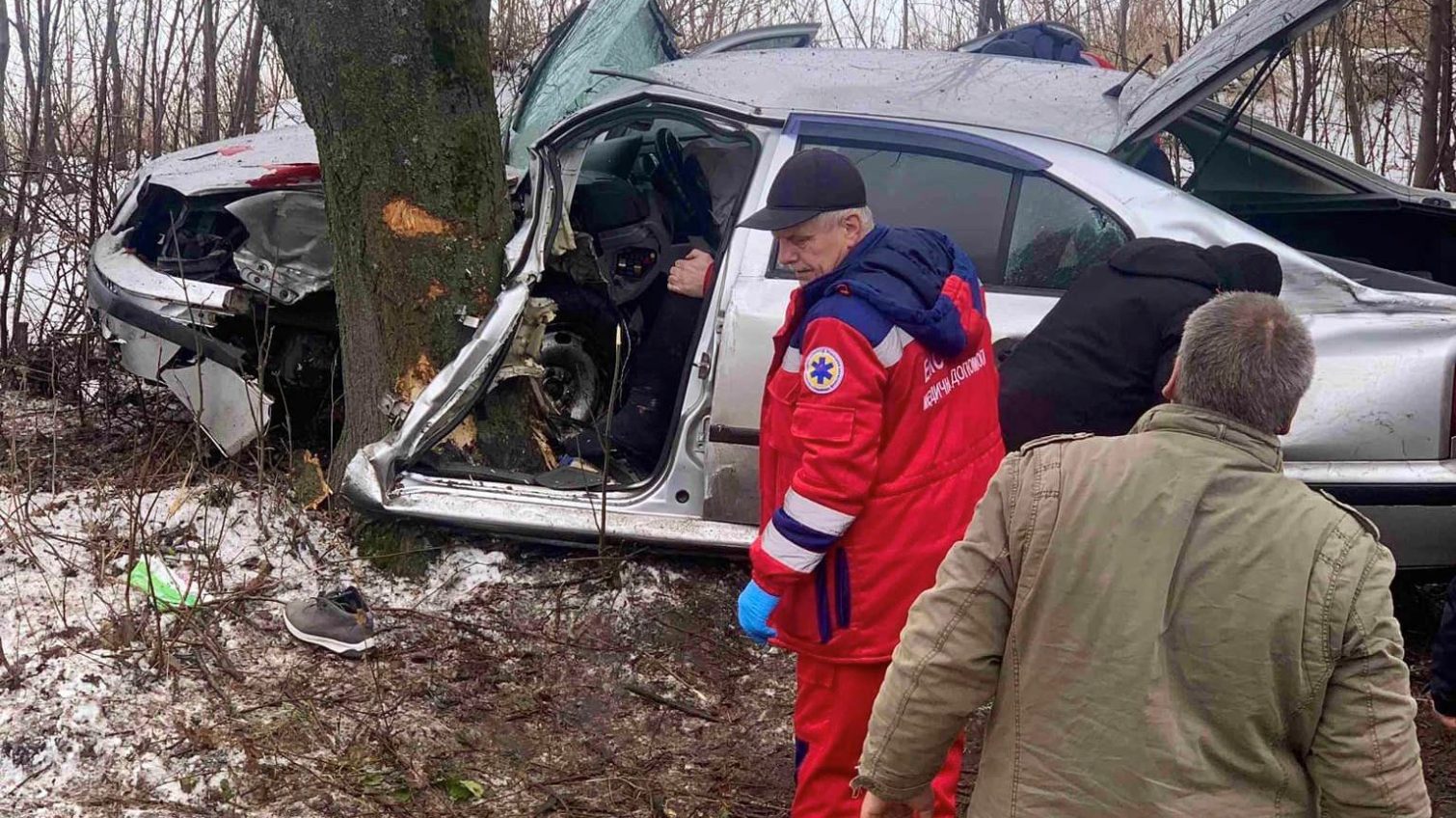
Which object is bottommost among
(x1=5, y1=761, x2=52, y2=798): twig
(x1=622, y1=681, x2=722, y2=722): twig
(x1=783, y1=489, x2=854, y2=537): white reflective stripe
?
(x1=622, y1=681, x2=722, y2=722): twig

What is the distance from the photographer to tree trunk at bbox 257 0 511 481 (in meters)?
3.92

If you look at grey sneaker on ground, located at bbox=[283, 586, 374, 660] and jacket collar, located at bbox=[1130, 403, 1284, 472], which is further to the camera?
grey sneaker on ground, located at bbox=[283, 586, 374, 660]

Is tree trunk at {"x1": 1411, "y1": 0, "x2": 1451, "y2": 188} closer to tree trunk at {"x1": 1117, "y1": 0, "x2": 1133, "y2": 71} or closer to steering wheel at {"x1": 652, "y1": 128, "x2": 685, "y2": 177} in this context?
tree trunk at {"x1": 1117, "y1": 0, "x2": 1133, "y2": 71}

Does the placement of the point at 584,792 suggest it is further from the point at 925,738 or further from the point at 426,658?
the point at 925,738

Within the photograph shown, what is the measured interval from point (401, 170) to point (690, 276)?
3.35 ft

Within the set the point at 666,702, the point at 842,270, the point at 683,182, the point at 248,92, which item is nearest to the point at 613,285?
the point at 683,182

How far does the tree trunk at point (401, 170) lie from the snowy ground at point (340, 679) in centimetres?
68

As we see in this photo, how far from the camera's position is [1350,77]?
23.7 ft

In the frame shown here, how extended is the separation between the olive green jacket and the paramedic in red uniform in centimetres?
69

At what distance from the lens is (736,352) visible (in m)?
3.81

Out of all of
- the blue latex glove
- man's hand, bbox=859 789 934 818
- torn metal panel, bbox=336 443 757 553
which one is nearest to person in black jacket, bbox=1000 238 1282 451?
the blue latex glove

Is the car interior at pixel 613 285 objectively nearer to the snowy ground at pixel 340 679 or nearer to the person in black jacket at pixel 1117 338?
the snowy ground at pixel 340 679

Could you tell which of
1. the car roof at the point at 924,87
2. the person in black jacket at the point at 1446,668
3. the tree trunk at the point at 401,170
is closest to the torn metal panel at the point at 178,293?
the tree trunk at the point at 401,170

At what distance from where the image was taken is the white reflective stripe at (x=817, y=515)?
8.02ft
